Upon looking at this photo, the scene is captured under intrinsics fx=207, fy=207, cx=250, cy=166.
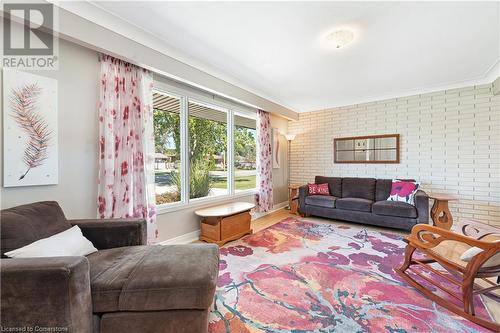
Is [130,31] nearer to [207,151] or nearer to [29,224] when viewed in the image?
[207,151]

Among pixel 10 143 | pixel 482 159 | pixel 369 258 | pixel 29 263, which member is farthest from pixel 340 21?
pixel 482 159

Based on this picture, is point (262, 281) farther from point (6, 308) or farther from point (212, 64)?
point (212, 64)

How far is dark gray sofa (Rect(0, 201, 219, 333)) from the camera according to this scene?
3.30ft

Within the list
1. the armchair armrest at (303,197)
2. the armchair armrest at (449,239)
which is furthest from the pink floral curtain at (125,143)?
the armchair armrest at (303,197)

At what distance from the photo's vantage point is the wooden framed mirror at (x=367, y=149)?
14.1 ft

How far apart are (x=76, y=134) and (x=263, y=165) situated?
3.20 meters

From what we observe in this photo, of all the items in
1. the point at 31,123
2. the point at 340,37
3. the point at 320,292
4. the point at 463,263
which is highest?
the point at 340,37

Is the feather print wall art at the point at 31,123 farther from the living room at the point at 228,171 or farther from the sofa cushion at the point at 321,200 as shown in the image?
the sofa cushion at the point at 321,200

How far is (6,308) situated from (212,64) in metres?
3.00

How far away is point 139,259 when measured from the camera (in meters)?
1.45

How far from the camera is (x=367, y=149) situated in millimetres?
4559

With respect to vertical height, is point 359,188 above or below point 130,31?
below

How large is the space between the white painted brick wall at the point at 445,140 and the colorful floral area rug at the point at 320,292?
186cm

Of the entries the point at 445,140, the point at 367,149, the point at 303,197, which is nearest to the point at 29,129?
the point at 303,197
